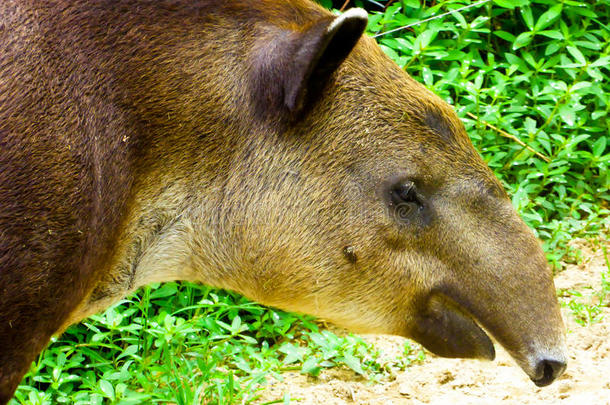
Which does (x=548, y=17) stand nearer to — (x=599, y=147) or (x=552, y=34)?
(x=552, y=34)

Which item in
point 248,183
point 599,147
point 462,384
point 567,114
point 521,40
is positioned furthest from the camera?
point 521,40

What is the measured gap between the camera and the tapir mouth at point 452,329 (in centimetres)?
337

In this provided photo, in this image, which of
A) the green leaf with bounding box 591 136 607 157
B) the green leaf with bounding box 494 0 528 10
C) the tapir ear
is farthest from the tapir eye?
the green leaf with bounding box 494 0 528 10

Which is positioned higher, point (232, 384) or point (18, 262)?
point (18, 262)

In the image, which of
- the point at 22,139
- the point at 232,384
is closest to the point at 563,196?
the point at 232,384

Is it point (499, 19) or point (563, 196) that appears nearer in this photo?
point (563, 196)

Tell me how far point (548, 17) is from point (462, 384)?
9.21 ft

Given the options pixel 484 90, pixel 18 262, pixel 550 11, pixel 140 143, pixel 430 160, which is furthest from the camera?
pixel 550 11

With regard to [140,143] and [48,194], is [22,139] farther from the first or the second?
[140,143]

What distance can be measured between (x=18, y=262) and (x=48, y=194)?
21 cm

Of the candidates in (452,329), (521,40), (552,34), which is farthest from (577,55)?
(452,329)

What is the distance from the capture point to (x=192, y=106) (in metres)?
3.08

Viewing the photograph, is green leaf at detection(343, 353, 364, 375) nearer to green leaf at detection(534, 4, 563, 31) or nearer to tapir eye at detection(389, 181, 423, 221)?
tapir eye at detection(389, 181, 423, 221)

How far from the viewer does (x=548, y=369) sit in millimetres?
3309
